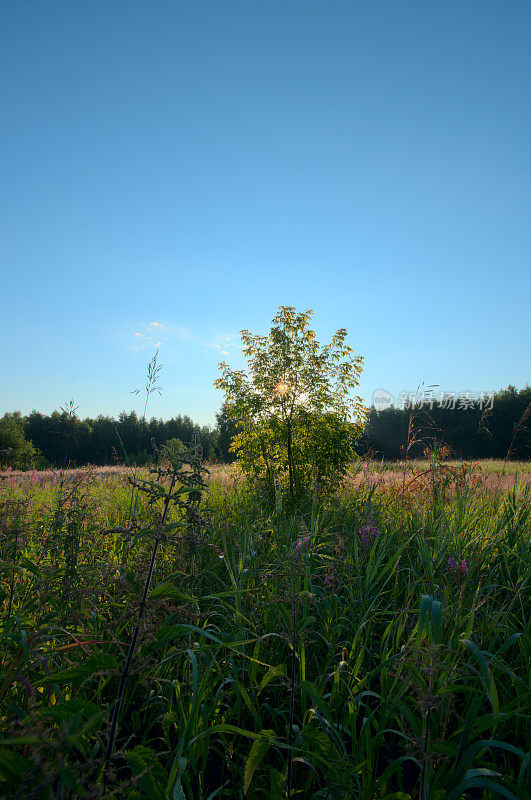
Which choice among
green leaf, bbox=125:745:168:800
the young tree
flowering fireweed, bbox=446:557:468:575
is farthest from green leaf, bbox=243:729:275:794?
the young tree

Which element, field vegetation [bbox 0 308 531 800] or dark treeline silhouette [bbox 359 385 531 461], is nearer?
field vegetation [bbox 0 308 531 800]

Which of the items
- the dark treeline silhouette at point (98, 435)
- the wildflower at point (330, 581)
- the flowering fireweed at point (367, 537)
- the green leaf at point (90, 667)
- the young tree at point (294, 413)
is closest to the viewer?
the green leaf at point (90, 667)

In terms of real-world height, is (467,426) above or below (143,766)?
above

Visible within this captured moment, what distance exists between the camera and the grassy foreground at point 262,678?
1102mm

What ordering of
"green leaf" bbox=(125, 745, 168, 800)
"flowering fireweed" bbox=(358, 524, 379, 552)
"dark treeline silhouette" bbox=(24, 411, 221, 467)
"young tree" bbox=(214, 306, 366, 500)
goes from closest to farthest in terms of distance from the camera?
1. "green leaf" bbox=(125, 745, 168, 800)
2. "flowering fireweed" bbox=(358, 524, 379, 552)
3. "young tree" bbox=(214, 306, 366, 500)
4. "dark treeline silhouette" bbox=(24, 411, 221, 467)

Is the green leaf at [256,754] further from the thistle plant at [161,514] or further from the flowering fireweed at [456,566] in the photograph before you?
the flowering fireweed at [456,566]

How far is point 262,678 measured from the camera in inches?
66.2

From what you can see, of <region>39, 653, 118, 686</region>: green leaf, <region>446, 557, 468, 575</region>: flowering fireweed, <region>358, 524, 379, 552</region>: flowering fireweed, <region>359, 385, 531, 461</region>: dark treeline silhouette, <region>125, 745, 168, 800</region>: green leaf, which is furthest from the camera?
<region>359, 385, 531, 461</region>: dark treeline silhouette

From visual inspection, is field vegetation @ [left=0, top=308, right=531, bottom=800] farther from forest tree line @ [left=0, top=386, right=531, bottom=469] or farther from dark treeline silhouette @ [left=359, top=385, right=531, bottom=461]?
dark treeline silhouette @ [left=359, top=385, right=531, bottom=461]

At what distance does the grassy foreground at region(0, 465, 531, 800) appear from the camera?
1.10m

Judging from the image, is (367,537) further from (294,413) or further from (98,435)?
(98,435)

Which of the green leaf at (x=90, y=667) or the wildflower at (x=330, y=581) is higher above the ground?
the green leaf at (x=90, y=667)

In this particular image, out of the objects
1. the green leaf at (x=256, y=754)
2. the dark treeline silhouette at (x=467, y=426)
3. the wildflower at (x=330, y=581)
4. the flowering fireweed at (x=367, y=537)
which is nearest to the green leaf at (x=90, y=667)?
the green leaf at (x=256, y=754)

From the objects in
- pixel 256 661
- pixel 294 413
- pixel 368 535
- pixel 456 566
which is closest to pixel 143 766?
pixel 256 661
